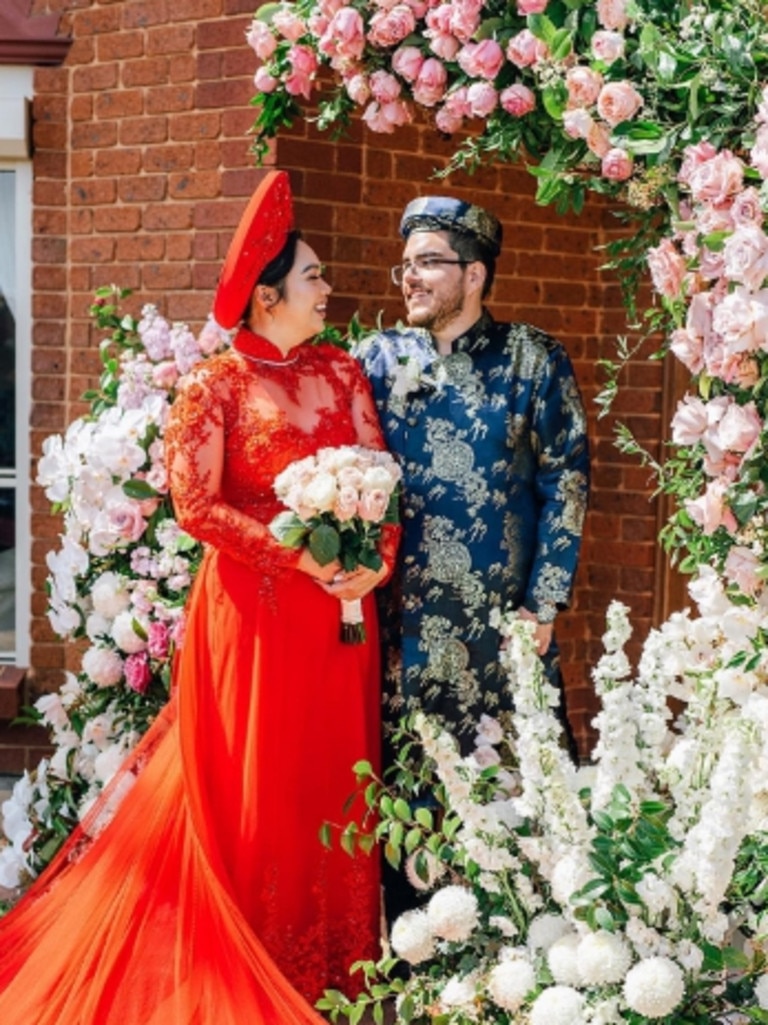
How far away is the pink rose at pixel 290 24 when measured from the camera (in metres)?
4.37

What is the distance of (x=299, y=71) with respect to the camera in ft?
14.5

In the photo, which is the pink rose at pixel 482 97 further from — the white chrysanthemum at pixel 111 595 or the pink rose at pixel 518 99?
the white chrysanthemum at pixel 111 595

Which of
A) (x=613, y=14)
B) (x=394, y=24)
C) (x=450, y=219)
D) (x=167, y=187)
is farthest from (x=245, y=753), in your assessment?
(x=167, y=187)

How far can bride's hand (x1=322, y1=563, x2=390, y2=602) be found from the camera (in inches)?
165

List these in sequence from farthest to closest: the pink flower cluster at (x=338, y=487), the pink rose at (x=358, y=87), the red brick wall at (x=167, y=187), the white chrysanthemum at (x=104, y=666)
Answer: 1. the red brick wall at (x=167, y=187)
2. the white chrysanthemum at (x=104, y=666)
3. the pink rose at (x=358, y=87)
4. the pink flower cluster at (x=338, y=487)

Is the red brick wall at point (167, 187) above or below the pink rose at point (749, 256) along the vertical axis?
above

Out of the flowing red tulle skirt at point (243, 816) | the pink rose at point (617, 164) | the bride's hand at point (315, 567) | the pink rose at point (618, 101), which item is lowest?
the flowing red tulle skirt at point (243, 816)

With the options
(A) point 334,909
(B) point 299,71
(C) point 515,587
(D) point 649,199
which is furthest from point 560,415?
(A) point 334,909

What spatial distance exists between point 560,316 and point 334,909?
9.05ft

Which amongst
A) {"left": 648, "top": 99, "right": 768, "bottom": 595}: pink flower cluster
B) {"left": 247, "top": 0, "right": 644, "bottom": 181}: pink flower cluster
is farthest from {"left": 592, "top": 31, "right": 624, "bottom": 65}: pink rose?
{"left": 648, "top": 99, "right": 768, "bottom": 595}: pink flower cluster

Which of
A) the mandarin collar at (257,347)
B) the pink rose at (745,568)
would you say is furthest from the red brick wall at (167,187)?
the pink rose at (745,568)

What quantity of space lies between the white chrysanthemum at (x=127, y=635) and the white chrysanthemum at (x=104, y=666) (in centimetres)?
8

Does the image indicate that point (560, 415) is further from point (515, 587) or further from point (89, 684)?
point (89, 684)

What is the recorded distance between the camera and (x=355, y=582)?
420 centimetres
